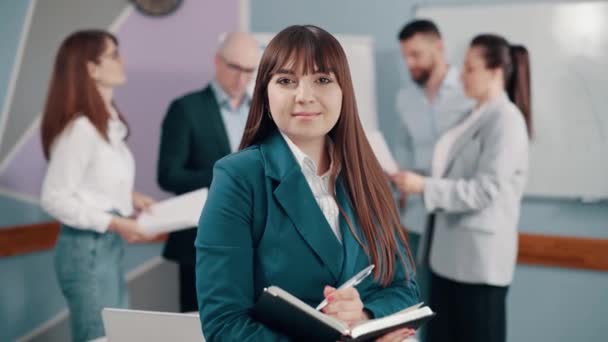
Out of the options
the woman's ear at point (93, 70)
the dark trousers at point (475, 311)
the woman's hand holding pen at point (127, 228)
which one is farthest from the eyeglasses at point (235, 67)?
the dark trousers at point (475, 311)

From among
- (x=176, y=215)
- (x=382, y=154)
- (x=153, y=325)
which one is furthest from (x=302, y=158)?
(x=382, y=154)

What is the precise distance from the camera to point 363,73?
357cm

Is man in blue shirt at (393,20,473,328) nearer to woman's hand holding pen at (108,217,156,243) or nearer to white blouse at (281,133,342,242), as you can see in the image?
woman's hand holding pen at (108,217,156,243)

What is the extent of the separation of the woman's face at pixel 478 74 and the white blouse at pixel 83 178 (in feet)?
4.78

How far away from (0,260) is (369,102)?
6.59 ft

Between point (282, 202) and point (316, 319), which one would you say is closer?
point (316, 319)

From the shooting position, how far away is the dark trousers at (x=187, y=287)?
3441 millimetres

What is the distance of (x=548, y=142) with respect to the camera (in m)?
3.53

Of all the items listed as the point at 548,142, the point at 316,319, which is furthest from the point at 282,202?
the point at 548,142

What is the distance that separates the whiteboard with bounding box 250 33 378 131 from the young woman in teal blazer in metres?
2.23

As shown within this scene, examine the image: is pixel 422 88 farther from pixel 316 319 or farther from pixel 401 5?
pixel 316 319

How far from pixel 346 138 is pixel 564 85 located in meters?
2.52

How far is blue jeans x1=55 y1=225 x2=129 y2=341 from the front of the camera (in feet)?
8.30

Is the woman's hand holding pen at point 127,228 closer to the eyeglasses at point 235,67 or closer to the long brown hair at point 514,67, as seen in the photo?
Answer: the eyeglasses at point 235,67
